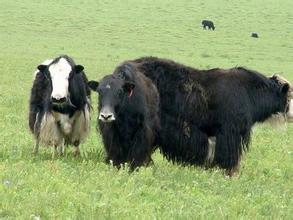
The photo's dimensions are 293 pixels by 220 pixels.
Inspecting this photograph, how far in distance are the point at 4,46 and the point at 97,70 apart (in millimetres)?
12776

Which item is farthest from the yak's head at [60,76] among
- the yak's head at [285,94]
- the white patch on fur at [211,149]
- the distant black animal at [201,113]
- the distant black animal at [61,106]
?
the yak's head at [285,94]

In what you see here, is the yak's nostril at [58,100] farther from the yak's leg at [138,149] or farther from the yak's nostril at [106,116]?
the yak's nostril at [106,116]

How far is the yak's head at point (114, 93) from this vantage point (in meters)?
9.59

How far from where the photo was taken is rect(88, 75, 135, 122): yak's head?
9.59 metres

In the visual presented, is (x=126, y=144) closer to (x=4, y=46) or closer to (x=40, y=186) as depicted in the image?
(x=40, y=186)

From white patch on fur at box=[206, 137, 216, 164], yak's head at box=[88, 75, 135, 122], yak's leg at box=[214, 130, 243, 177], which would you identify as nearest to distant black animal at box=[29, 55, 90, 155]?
yak's head at box=[88, 75, 135, 122]

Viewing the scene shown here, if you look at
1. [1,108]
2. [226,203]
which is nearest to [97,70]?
[1,108]

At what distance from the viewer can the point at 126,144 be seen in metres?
9.96

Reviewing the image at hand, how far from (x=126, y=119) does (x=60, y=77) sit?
2004 millimetres

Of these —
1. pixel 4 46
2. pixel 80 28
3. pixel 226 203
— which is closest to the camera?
pixel 226 203

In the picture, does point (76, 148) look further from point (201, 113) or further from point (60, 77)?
point (201, 113)

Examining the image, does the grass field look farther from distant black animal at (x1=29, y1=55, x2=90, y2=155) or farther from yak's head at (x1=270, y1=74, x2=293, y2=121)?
yak's head at (x1=270, y1=74, x2=293, y2=121)

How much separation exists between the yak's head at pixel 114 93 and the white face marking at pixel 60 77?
1.30 m

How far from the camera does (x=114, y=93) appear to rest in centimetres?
968
